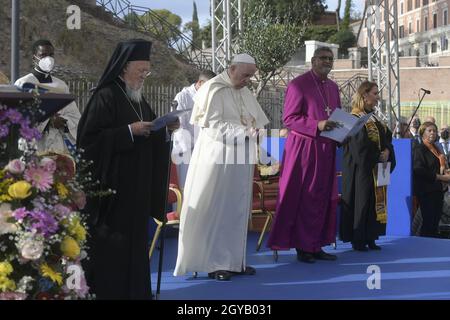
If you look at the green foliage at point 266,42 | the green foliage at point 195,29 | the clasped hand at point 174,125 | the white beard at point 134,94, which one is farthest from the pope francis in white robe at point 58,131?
the green foliage at point 195,29

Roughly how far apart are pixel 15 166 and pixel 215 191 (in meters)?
3.55

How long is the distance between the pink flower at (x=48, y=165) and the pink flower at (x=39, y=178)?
0.11 ft

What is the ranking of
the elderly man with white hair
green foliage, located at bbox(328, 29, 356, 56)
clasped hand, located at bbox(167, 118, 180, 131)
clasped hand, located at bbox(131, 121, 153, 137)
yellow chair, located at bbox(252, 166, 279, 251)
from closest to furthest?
clasped hand, located at bbox(131, 121, 153, 137) → clasped hand, located at bbox(167, 118, 180, 131) → the elderly man with white hair → yellow chair, located at bbox(252, 166, 279, 251) → green foliage, located at bbox(328, 29, 356, 56)

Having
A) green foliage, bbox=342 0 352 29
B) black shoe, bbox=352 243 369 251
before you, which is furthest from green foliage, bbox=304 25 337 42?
black shoe, bbox=352 243 369 251

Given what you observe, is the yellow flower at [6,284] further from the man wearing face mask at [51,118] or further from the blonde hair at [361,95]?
the blonde hair at [361,95]

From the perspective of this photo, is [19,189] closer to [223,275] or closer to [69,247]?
[69,247]

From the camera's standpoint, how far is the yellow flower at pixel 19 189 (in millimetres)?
3781

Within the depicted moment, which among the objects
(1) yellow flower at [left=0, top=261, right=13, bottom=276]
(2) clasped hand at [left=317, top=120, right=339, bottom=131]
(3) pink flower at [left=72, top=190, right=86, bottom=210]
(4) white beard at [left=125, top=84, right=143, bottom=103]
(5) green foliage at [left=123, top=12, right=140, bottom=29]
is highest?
(5) green foliage at [left=123, top=12, right=140, bottom=29]

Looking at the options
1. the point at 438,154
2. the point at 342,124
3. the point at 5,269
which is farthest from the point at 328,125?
the point at 5,269

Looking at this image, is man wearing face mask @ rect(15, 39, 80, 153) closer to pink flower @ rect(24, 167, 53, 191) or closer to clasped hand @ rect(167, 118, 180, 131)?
clasped hand @ rect(167, 118, 180, 131)

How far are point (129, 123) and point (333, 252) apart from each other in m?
4.37

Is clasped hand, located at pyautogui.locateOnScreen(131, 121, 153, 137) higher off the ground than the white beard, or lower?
lower

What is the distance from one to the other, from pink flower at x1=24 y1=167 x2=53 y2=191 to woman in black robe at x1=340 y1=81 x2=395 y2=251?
5.76 m

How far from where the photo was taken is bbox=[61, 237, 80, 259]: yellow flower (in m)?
3.96
